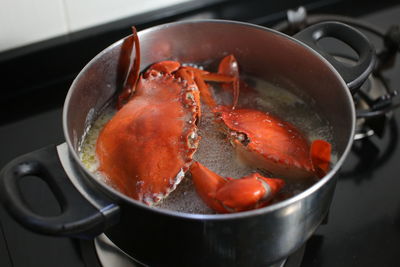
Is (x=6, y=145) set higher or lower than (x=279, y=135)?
lower

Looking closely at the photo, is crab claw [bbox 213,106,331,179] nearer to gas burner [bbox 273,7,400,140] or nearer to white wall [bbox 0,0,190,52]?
gas burner [bbox 273,7,400,140]

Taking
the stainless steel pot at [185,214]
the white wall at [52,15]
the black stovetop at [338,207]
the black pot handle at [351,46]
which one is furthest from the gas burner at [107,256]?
the white wall at [52,15]

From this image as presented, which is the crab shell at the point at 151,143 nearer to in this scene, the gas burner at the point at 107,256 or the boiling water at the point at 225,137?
the boiling water at the point at 225,137

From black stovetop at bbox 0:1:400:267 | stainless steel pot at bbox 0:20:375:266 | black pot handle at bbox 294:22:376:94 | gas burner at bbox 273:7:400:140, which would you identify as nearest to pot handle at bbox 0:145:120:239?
stainless steel pot at bbox 0:20:375:266

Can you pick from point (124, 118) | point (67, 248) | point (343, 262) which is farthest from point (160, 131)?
point (343, 262)

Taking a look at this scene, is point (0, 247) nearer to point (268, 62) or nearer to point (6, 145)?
point (6, 145)

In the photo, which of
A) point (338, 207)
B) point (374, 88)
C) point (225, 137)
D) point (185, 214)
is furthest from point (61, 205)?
point (374, 88)
